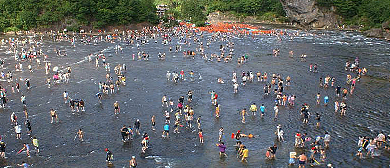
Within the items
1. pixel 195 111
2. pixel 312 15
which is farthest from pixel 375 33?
pixel 195 111

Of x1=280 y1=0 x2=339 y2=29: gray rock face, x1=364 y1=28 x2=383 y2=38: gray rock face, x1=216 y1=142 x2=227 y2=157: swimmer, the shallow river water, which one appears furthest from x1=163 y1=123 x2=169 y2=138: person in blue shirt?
x1=280 y1=0 x2=339 y2=29: gray rock face

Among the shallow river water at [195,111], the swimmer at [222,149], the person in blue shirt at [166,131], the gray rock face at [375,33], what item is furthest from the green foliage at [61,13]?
the swimmer at [222,149]

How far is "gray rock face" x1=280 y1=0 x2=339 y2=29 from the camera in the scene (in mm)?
104375

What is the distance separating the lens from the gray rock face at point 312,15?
104375mm

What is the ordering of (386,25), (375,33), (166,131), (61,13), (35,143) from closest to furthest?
(35,143) → (166,131) → (375,33) → (386,25) → (61,13)

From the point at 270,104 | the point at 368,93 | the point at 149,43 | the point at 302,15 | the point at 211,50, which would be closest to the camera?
the point at 270,104

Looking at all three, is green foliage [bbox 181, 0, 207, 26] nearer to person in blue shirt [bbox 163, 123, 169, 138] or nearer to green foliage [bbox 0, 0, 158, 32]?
green foliage [bbox 0, 0, 158, 32]

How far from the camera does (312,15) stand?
105062 millimetres

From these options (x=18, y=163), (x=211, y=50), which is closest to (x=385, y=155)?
(x=18, y=163)

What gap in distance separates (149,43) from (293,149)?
54247mm

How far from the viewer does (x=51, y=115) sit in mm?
31969

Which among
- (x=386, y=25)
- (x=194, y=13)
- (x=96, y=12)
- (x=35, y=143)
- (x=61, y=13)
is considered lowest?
(x=35, y=143)

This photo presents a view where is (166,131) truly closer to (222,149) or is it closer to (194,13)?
(222,149)

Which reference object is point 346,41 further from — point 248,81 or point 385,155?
point 385,155
